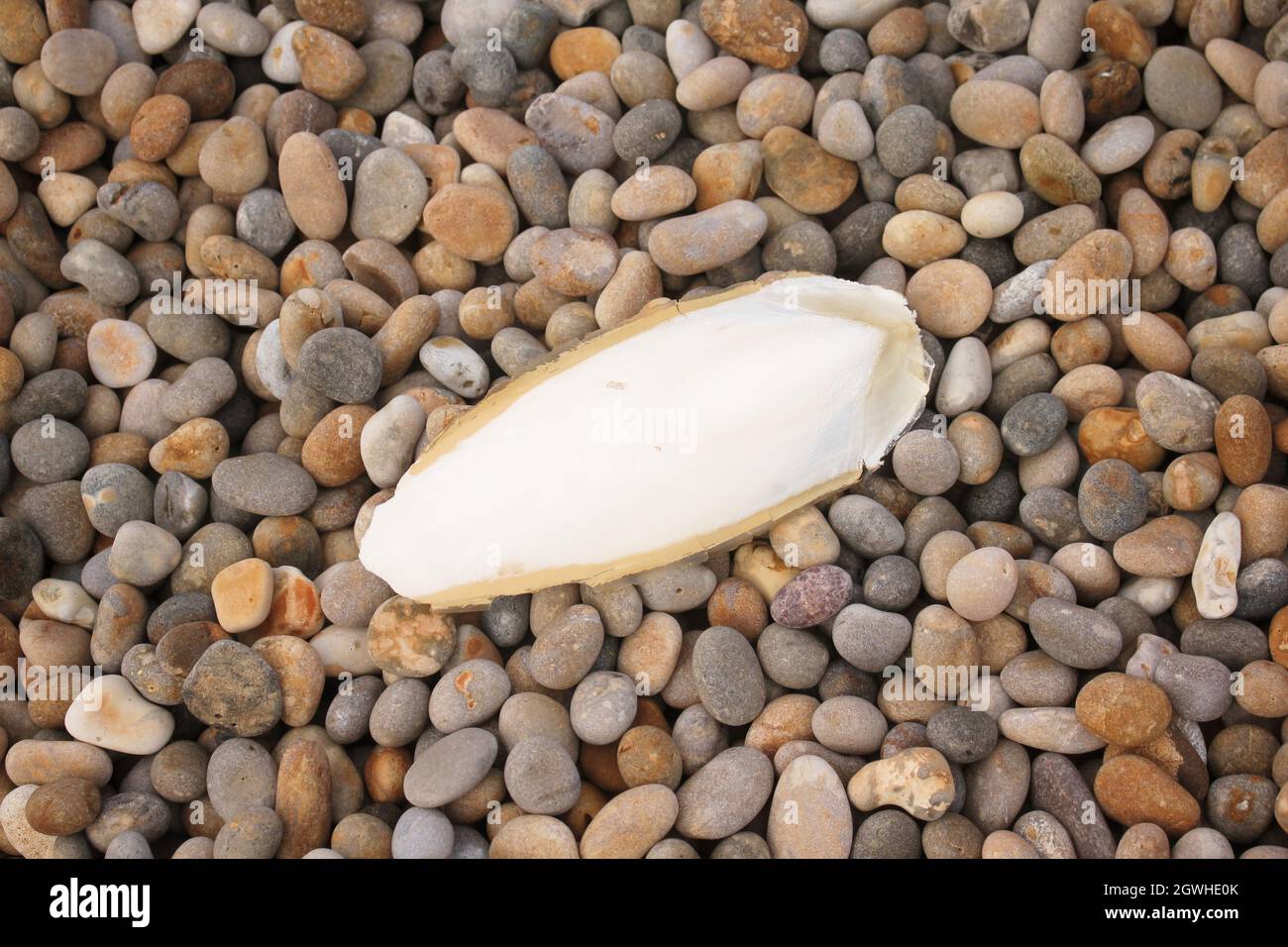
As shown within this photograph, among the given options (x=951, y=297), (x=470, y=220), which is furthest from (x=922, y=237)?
(x=470, y=220)

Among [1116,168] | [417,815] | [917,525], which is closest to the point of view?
[417,815]

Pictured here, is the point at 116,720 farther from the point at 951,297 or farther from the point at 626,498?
the point at 951,297

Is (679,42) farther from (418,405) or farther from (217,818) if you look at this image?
(217,818)

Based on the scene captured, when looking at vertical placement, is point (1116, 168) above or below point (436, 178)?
above

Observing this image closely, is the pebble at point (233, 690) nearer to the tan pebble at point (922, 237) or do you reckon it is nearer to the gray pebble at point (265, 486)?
the gray pebble at point (265, 486)

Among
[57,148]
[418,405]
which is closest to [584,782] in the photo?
[418,405]

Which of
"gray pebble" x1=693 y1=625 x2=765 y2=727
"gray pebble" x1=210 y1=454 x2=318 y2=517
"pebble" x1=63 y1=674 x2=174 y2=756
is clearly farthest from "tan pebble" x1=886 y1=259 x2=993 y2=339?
"pebble" x1=63 y1=674 x2=174 y2=756

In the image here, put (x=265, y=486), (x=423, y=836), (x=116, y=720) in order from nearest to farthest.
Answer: (x=423, y=836) → (x=116, y=720) → (x=265, y=486)

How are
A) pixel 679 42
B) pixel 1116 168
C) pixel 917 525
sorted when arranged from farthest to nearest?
pixel 679 42 → pixel 1116 168 → pixel 917 525
